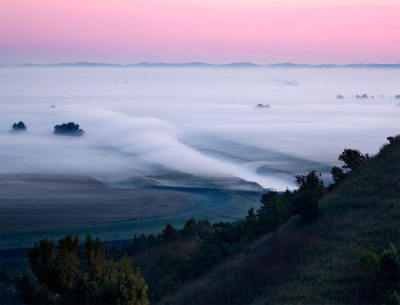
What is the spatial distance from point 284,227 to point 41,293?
1029 centimetres

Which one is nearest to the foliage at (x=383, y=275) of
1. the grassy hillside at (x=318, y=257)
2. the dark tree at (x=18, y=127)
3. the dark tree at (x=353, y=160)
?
the grassy hillside at (x=318, y=257)

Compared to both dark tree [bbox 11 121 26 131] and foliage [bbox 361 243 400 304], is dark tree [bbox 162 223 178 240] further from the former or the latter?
dark tree [bbox 11 121 26 131]

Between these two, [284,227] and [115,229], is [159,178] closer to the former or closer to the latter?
[115,229]

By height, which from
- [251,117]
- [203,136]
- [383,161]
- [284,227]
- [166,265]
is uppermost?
[251,117]

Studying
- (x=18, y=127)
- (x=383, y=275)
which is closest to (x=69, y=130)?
(x=18, y=127)

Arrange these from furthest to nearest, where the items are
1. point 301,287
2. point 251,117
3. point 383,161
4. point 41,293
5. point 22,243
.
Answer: point 251,117 < point 22,243 < point 383,161 < point 301,287 < point 41,293

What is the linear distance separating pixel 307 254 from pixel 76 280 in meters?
7.10

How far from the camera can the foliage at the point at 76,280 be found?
1239 cm

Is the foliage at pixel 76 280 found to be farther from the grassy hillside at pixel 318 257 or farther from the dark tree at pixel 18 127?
the dark tree at pixel 18 127

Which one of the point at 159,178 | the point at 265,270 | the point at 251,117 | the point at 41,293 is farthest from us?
the point at 251,117

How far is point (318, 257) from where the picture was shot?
1573cm

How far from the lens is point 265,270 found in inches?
622

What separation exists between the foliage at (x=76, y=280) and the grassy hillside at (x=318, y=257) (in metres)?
3.44

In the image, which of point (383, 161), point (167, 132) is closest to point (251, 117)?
point (167, 132)
